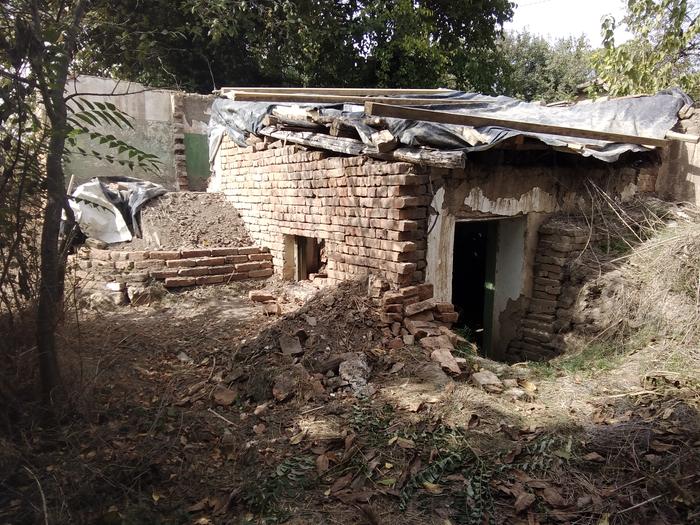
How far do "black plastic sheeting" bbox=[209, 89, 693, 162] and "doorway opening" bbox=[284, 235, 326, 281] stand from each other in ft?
5.59

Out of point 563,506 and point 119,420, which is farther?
point 119,420

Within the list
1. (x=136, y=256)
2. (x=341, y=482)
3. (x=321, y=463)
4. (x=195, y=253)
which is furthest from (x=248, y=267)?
(x=341, y=482)

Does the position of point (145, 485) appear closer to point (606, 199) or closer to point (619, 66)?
point (606, 199)

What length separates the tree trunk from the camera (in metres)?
3.11

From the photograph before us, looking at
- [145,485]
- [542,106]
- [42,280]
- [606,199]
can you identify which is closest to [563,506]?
[145,485]

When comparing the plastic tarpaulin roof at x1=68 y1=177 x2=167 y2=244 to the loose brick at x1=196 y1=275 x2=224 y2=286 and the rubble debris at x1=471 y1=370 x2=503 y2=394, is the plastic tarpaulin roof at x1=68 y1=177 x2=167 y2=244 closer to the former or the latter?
the loose brick at x1=196 y1=275 x2=224 y2=286

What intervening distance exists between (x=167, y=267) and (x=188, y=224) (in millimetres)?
1331

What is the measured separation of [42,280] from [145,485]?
148 centimetres

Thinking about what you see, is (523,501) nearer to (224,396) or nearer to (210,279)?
(224,396)

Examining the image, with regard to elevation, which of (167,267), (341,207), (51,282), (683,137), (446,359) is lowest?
(446,359)

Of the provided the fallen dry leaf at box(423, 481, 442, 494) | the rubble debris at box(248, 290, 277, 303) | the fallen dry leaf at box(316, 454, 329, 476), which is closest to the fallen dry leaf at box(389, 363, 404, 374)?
the fallen dry leaf at box(316, 454, 329, 476)

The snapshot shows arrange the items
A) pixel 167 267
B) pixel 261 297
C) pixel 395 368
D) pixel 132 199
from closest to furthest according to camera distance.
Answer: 1. pixel 395 368
2. pixel 261 297
3. pixel 167 267
4. pixel 132 199

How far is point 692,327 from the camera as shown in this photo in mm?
4324

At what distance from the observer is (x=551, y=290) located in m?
5.88
